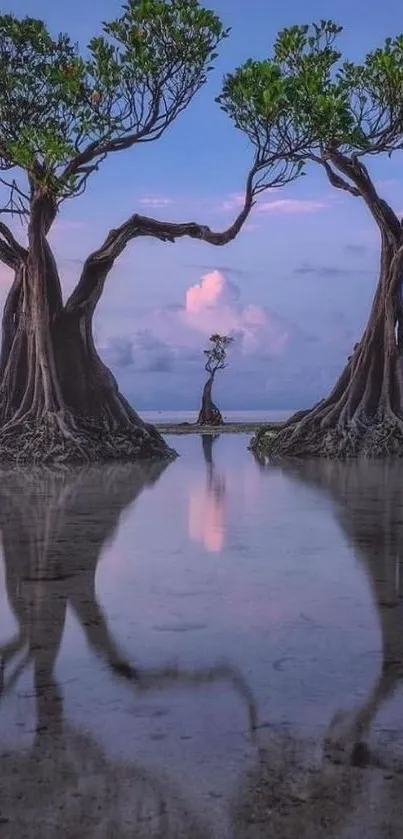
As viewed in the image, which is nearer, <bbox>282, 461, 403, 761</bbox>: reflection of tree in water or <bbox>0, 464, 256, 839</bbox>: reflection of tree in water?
<bbox>0, 464, 256, 839</bbox>: reflection of tree in water

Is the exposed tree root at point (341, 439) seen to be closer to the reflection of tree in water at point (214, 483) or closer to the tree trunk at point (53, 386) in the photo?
the reflection of tree in water at point (214, 483)

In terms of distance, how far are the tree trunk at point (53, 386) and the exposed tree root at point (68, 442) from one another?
0.02 metres

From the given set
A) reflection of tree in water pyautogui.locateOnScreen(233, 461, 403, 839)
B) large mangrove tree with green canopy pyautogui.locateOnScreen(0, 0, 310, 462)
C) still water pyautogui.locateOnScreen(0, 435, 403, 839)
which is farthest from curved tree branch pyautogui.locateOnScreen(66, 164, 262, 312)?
reflection of tree in water pyautogui.locateOnScreen(233, 461, 403, 839)

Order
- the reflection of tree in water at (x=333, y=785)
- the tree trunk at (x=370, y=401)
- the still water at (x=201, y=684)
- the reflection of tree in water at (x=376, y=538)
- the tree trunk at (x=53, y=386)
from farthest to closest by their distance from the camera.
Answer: the tree trunk at (x=370, y=401) < the tree trunk at (x=53, y=386) < the reflection of tree in water at (x=376, y=538) < the still water at (x=201, y=684) < the reflection of tree in water at (x=333, y=785)

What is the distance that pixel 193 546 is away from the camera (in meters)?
6.38

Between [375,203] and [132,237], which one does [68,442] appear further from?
[375,203]

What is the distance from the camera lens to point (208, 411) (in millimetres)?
38406

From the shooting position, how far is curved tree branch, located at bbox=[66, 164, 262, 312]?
18.5 m

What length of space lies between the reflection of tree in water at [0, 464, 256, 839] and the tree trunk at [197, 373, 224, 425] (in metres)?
29.9

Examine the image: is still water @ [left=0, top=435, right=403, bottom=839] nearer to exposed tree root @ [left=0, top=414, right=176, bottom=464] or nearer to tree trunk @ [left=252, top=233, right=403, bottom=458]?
exposed tree root @ [left=0, top=414, right=176, bottom=464]

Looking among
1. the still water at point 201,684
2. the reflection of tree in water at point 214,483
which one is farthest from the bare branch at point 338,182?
the still water at point 201,684

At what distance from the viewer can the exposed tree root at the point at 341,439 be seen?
18.0m

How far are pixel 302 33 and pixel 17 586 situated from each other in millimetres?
15602

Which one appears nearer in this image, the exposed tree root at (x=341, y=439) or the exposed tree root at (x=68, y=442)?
the exposed tree root at (x=68, y=442)
